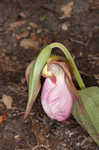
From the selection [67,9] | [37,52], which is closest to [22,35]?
[37,52]

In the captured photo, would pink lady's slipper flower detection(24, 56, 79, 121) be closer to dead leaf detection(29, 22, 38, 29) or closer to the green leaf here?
the green leaf

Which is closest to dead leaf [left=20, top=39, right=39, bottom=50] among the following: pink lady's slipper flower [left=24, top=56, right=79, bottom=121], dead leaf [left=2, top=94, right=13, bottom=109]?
dead leaf [left=2, top=94, right=13, bottom=109]

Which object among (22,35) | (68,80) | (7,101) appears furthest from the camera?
(22,35)

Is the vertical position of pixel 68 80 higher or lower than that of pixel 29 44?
higher

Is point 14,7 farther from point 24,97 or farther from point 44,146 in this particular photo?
point 44,146

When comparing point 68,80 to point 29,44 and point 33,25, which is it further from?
point 33,25

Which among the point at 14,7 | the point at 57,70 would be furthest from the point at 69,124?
the point at 14,7

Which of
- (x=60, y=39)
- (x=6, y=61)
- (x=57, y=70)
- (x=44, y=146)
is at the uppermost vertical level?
(x=57, y=70)

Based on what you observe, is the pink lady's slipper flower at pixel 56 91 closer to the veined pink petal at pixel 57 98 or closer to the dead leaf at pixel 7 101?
the veined pink petal at pixel 57 98
